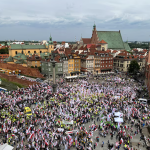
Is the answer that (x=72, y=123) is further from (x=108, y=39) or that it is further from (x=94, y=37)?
(x=108, y=39)

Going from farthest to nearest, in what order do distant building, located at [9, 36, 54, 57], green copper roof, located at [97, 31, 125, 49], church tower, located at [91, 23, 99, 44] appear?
1. green copper roof, located at [97, 31, 125, 49]
2. church tower, located at [91, 23, 99, 44]
3. distant building, located at [9, 36, 54, 57]

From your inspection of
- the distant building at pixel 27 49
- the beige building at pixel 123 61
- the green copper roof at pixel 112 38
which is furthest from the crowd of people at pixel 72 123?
the green copper roof at pixel 112 38

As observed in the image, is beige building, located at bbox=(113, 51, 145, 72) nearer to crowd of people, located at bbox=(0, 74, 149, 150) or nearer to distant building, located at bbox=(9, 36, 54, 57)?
distant building, located at bbox=(9, 36, 54, 57)

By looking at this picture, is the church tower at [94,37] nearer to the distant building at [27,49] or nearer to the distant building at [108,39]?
the distant building at [108,39]

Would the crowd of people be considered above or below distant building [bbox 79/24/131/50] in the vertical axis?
below

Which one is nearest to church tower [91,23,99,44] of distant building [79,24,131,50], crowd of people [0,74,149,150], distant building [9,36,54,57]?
distant building [79,24,131,50]

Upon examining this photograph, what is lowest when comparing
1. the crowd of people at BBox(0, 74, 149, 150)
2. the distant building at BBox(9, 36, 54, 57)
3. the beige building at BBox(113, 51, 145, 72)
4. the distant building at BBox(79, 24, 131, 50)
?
the crowd of people at BBox(0, 74, 149, 150)

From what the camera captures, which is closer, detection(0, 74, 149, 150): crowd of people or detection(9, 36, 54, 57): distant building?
detection(0, 74, 149, 150): crowd of people

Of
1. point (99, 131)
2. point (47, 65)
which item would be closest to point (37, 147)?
point (99, 131)
